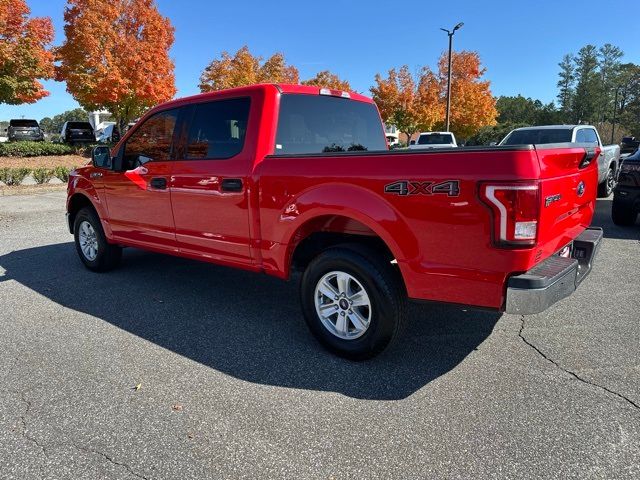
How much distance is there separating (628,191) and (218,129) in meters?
6.98

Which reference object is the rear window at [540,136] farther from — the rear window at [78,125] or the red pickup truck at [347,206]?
the rear window at [78,125]

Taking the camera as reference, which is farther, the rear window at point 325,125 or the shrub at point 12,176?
the shrub at point 12,176

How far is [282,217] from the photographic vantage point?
353 centimetres

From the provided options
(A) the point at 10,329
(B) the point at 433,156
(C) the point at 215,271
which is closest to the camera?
(B) the point at 433,156

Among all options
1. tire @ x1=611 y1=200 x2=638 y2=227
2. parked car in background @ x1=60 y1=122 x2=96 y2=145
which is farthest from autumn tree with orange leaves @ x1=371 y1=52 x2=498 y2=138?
tire @ x1=611 y1=200 x2=638 y2=227

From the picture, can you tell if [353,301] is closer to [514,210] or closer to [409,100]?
[514,210]

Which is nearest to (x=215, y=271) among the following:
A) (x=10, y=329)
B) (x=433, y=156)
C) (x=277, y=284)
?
(x=277, y=284)

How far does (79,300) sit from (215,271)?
154 centimetres

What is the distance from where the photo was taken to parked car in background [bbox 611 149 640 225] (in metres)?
7.50

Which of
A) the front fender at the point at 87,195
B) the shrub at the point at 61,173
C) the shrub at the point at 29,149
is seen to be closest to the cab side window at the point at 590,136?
the front fender at the point at 87,195

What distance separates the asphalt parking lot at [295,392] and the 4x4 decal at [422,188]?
1.25 meters

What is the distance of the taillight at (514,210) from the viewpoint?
2.46 m

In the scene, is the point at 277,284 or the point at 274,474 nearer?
the point at 274,474

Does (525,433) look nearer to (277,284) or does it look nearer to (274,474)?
(274,474)
